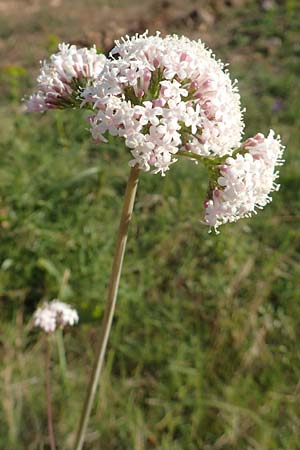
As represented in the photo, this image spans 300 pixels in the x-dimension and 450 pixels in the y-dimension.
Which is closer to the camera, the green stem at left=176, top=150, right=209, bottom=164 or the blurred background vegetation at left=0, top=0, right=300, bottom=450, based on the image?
the green stem at left=176, top=150, right=209, bottom=164

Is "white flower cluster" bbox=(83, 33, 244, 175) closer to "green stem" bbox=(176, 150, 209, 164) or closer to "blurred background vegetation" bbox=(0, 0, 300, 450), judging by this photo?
"green stem" bbox=(176, 150, 209, 164)

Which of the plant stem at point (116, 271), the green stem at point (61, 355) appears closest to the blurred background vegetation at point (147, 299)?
the green stem at point (61, 355)

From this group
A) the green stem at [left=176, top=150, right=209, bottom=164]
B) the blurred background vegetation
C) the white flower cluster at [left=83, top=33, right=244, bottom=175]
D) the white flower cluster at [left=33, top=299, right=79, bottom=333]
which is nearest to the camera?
the white flower cluster at [left=83, top=33, right=244, bottom=175]

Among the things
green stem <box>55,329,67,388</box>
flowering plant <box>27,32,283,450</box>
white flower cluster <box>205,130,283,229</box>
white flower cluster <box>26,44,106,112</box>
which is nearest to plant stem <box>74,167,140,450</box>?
flowering plant <box>27,32,283,450</box>

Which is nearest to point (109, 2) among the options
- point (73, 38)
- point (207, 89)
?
point (73, 38)

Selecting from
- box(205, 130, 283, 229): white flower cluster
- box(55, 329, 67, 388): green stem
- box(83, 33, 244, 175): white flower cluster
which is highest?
box(83, 33, 244, 175): white flower cluster

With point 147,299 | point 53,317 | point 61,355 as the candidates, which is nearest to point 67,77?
point 53,317

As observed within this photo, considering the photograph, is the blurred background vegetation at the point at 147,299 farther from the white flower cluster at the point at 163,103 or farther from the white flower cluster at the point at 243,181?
the white flower cluster at the point at 163,103
